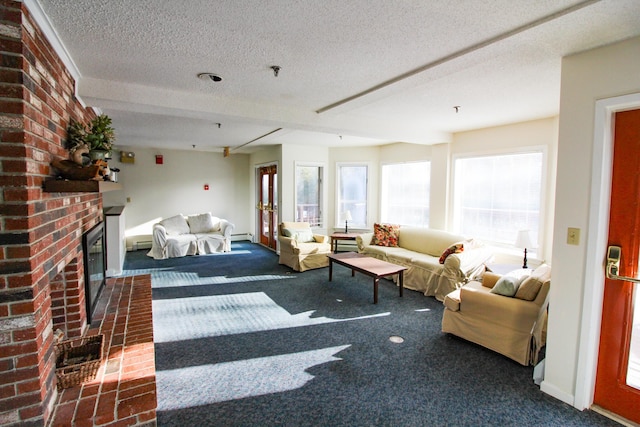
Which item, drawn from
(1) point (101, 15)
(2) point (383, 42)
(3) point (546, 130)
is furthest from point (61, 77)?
(3) point (546, 130)

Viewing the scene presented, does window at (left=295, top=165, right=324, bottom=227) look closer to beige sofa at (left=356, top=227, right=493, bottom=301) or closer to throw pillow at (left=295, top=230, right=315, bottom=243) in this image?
throw pillow at (left=295, top=230, right=315, bottom=243)

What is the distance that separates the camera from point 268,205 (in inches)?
306

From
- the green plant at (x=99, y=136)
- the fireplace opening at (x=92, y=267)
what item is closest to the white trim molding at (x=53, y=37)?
the green plant at (x=99, y=136)

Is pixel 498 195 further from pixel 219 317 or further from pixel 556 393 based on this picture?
pixel 219 317

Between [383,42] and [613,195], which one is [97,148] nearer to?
[383,42]

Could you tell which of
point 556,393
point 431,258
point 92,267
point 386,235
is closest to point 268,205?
point 386,235

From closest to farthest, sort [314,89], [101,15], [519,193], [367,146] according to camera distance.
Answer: [101,15], [314,89], [519,193], [367,146]

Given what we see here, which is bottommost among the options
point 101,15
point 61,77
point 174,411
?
point 174,411

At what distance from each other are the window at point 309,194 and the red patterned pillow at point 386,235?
1836 millimetres

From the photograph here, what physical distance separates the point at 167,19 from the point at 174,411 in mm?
2492

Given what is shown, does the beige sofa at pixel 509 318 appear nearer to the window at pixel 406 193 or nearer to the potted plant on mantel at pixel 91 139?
the window at pixel 406 193

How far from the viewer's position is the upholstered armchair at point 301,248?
5.70m

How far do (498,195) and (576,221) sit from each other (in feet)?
9.29

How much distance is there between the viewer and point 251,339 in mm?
3154
